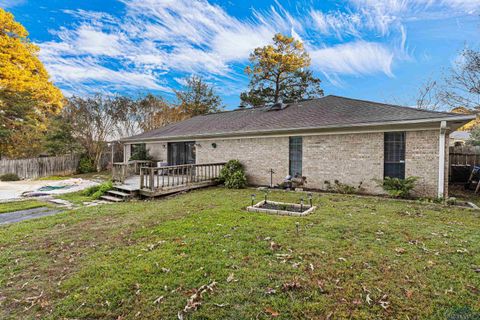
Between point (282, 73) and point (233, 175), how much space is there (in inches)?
656

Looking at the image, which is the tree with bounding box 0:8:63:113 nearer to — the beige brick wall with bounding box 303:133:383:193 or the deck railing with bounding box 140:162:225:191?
the deck railing with bounding box 140:162:225:191

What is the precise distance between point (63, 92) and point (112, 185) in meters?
15.4

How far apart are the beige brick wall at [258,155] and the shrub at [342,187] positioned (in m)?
1.95

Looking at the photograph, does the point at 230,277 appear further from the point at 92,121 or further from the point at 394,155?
the point at 92,121

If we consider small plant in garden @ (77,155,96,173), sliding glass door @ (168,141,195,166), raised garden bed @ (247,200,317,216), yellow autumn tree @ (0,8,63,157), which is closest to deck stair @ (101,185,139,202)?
sliding glass door @ (168,141,195,166)

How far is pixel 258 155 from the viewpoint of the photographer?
11.7 meters

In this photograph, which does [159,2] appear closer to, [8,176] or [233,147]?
A: [233,147]

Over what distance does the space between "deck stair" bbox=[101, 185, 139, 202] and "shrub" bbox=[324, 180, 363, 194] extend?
766cm

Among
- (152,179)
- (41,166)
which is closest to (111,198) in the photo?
(152,179)

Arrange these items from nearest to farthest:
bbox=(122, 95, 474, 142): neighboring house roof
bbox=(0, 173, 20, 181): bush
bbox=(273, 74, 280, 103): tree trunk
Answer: bbox=(122, 95, 474, 142): neighboring house roof < bbox=(0, 173, 20, 181): bush < bbox=(273, 74, 280, 103): tree trunk

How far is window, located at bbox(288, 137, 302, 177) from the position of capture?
10688mm

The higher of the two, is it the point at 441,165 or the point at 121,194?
the point at 441,165

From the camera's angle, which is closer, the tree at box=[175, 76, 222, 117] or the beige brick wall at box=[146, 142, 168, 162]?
the beige brick wall at box=[146, 142, 168, 162]

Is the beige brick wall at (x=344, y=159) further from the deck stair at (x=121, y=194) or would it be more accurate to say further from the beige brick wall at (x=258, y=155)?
the deck stair at (x=121, y=194)
